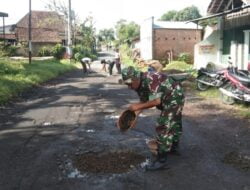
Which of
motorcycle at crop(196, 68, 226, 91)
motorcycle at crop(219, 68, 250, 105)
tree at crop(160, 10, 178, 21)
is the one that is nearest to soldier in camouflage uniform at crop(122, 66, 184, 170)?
motorcycle at crop(219, 68, 250, 105)

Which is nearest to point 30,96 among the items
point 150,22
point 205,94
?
point 205,94

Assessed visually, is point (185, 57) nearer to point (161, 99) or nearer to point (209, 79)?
point (209, 79)

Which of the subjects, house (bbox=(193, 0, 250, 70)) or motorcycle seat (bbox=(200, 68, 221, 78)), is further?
house (bbox=(193, 0, 250, 70))

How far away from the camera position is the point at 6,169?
5941mm

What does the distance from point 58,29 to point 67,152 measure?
5306 centimetres

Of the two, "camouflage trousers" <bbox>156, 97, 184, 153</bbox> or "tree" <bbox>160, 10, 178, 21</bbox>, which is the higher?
"tree" <bbox>160, 10, 178, 21</bbox>

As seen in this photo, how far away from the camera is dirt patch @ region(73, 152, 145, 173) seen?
5867mm

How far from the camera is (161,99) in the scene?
5.65 meters

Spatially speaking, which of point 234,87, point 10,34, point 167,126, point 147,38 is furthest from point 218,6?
point 10,34

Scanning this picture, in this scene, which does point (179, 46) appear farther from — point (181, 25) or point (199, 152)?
point (199, 152)

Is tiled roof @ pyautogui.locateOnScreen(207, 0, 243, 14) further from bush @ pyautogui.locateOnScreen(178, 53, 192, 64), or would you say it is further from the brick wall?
the brick wall

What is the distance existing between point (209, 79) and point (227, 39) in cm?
730

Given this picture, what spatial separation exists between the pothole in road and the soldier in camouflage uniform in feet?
3.32

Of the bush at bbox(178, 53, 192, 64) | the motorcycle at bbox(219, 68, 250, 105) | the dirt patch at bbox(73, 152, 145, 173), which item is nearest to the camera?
the dirt patch at bbox(73, 152, 145, 173)
